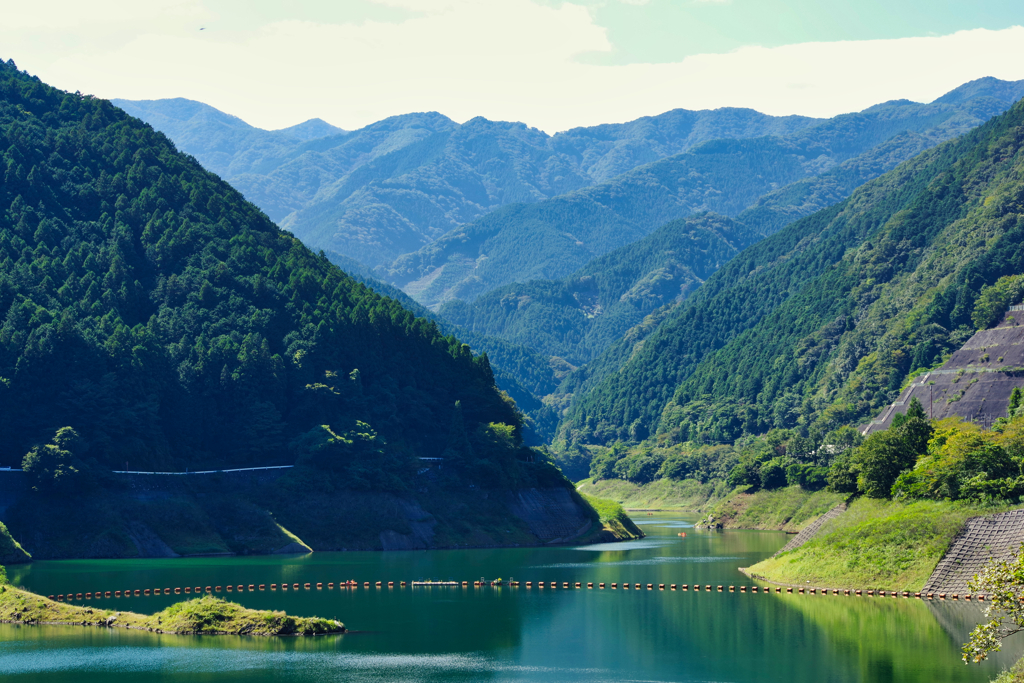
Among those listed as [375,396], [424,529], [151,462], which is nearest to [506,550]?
[424,529]

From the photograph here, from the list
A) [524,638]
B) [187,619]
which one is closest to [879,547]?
[524,638]

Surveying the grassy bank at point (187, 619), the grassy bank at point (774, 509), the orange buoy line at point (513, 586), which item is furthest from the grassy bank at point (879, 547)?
the grassy bank at point (774, 509)

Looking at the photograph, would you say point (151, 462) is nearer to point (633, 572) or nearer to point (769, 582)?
point (633, 572)

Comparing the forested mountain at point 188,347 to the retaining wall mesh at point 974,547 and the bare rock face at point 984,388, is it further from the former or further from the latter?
the retaining wall mesh at point 974,547

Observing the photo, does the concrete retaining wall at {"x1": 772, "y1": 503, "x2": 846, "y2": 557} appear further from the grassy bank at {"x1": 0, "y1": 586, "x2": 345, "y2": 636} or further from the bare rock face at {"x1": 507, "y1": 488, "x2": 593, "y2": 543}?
the bare rock face at {"x1": 507, "y1": 488, "x2": 593, "y2": 543}

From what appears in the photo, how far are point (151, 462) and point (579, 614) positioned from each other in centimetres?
7892

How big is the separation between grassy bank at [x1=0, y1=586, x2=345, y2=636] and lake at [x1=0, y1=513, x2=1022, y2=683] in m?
1.60

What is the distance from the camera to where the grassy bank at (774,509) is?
16988 cm

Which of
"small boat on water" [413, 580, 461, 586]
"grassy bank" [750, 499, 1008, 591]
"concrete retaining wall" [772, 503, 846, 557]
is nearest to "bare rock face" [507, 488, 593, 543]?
"small boat on water" [413, 580, 461, 586]

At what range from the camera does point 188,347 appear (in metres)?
170

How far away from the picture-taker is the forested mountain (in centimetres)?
15288

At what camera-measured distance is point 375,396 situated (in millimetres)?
176750

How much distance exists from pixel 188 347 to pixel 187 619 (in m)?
94.9

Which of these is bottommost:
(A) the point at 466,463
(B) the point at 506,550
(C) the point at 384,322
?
(B) the point at 506,550
